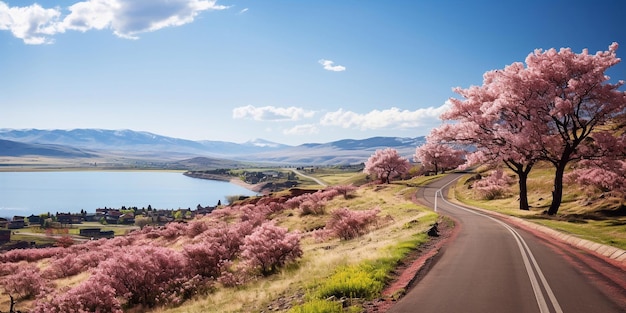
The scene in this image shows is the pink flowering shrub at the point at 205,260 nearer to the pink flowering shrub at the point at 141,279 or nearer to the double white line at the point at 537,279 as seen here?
the pink flowering shrub at the point at 141,279

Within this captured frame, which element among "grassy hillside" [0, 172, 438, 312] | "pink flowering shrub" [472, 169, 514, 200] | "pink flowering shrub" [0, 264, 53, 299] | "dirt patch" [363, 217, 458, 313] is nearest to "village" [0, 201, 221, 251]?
"grassy hillside" [0, 172, 438, 312]

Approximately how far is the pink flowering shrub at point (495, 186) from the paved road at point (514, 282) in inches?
1320

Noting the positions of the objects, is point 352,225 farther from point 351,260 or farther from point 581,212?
point 581,212

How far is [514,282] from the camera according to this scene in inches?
484

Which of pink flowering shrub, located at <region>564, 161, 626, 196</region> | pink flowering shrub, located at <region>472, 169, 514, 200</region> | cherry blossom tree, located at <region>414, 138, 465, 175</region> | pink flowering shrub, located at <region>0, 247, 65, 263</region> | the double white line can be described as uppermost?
cherry blossom tree, located at <region>414, 138, 465, 175</region>

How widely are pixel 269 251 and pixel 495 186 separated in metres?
40.6

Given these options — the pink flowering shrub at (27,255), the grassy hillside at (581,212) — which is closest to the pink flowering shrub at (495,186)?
the grassy hillside at (581,212)

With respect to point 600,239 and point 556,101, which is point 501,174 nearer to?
point 556,101

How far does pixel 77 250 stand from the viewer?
44.6 m

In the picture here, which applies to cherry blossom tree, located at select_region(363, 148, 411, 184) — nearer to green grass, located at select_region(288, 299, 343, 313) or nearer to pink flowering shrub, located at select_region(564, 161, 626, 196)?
pink flowering shrub, located at select_region(564, 161, 626, 196)

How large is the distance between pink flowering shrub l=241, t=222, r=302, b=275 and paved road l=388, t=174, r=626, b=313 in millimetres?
8519

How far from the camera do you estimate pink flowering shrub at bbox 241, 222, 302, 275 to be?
21.4 meters

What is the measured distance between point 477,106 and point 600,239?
21.4 m

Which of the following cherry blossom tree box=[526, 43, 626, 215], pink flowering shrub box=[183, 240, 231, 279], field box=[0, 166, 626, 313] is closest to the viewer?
field box=[0, 166, 626, 313]
